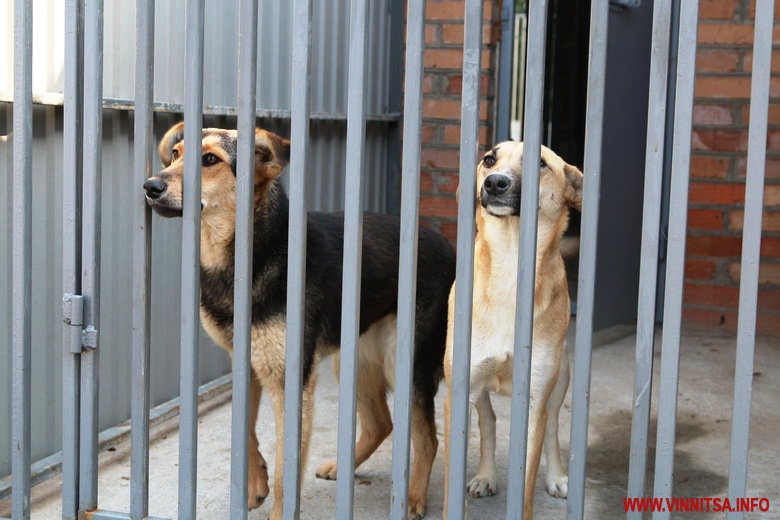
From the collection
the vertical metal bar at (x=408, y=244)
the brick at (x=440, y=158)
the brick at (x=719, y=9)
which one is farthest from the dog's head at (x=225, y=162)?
the brick at (x=719, y=9)

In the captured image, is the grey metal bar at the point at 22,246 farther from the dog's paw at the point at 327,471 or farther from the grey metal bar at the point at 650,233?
the grey metal bar at the point at 650,233

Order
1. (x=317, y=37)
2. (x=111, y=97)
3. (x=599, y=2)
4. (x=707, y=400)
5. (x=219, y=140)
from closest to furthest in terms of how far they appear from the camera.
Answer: (x=599, y=2)
(x=219, y=140)
(x=111, y=97)
(x=707, y=400)
(x=317, y=37)

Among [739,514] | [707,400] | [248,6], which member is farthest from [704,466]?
[248,6]

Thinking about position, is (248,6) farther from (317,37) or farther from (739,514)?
(317,37)

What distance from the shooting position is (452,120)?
23.3 ft

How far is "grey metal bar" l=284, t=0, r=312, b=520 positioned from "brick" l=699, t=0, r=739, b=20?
492cm

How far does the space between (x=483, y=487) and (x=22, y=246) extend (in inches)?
76.8

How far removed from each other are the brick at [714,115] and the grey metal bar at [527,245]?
4.75 m

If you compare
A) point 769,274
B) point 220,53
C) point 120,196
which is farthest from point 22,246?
point 769,274

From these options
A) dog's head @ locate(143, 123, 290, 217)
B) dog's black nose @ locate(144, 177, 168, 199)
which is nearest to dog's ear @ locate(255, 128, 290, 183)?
dog's head @ locate(143, 123, 290, 217)

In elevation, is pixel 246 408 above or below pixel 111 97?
below

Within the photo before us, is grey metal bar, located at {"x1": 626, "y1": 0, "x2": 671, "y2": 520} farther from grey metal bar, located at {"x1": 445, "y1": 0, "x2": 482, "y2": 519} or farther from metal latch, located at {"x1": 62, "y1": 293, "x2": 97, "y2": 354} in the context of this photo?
metal latch, located at {"x1": 62, "y1": 293, "x2": 97, "y2": 354}

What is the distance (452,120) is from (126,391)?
134 inches

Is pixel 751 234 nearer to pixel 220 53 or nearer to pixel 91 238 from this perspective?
pixel 91 238
